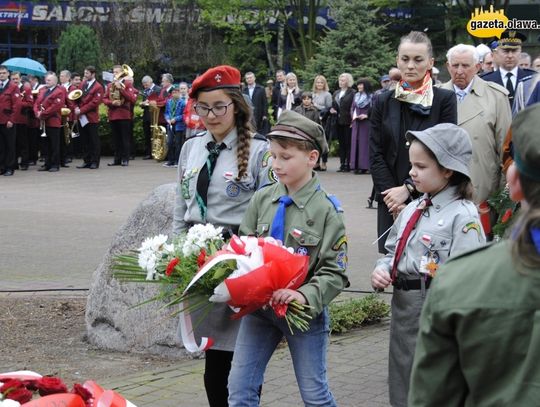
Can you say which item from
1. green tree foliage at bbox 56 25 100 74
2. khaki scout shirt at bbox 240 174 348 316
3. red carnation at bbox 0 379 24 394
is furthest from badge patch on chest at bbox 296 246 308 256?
green tree foliage at bbox 56 25 100 74

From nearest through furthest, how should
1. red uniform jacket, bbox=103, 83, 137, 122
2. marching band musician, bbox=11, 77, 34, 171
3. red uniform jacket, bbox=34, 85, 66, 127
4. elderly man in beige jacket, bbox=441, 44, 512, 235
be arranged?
elderly man in beige jacket, bbox=441, 44, 512, 235 < red uniform jacket, bbox=34, 85, 66, 127 < marching band musician, bbox=11, 77, 34, 171 < red uniform jacket, bbox=103, 83, 137, 122

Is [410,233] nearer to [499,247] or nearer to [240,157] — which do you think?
[240,157]

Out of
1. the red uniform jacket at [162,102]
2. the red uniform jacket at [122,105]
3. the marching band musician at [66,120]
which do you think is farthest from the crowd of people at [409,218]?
the red uniform jacket at [162,102]

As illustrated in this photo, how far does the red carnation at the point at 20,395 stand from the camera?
3562mm

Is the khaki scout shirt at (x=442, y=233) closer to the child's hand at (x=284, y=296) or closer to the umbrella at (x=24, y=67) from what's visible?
the child's hand at (x=284, y=296)

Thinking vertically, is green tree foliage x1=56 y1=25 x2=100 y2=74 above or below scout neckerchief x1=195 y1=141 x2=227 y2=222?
above

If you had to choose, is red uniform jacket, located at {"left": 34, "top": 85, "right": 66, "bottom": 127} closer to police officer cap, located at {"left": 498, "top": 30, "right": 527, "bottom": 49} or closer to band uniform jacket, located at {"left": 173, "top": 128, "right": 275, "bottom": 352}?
police officer cap, located at {"left": 498, "top": 30, "right": 527, "bottom": 49}

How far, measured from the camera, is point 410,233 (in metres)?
4.62

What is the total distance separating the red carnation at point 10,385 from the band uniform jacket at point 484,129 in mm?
4223

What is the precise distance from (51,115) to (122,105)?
88.1 inches

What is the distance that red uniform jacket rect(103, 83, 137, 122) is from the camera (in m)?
23.8

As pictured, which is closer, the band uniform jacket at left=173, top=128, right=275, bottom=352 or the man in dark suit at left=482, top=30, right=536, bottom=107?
the band uniform jacket at left=173, top=128, right=275, bottom=352

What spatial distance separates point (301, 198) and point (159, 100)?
20456mm

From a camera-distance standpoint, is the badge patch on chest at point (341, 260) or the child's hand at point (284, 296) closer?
the child's hand at point (284, 296)
